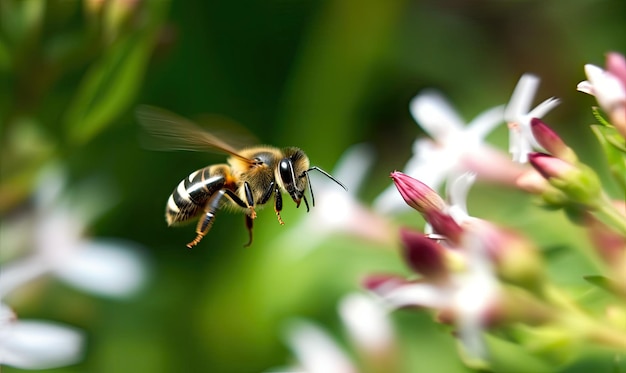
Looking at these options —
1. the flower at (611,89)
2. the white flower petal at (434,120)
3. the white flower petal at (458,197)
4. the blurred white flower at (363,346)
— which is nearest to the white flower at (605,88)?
the flower at (611,89)

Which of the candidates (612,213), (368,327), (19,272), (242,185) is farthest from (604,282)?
(19,272)

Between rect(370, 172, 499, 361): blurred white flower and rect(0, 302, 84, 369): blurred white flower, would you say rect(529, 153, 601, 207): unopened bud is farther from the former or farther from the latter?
rect(0, 302, 84, 369): blurred white flower

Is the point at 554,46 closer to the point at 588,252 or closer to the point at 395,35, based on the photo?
the point at 395,35

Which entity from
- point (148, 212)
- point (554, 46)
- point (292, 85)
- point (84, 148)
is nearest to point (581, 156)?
point (554, 46)

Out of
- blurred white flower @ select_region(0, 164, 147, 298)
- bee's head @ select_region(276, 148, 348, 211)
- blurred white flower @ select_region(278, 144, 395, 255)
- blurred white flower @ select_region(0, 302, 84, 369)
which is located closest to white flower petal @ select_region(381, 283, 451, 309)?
bee's head @ select_region(276, 148, 348, 211)

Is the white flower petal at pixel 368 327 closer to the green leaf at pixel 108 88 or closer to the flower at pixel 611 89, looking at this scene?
the green leaf at pixel 108 88
